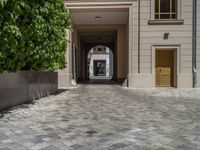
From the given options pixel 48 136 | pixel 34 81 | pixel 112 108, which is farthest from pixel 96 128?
pixel 34 81

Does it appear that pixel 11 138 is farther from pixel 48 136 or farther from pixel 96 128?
pixel 96 128

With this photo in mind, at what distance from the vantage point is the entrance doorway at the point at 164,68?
19.8m

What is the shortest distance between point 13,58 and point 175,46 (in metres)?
12.1

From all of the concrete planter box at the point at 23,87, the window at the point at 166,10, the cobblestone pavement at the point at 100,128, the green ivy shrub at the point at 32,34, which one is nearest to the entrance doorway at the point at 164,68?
the window at the point at 166,10

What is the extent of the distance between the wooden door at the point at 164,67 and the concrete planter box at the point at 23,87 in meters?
7.59

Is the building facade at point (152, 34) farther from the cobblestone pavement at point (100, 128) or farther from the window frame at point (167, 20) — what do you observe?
the cobblestone pavement at point (100, 128)

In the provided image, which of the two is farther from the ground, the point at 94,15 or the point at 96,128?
the point at 94,15

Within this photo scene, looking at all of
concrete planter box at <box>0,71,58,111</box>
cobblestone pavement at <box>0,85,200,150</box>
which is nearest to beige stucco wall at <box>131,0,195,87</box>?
concrete planter box at <box>0,71,58,111</box>

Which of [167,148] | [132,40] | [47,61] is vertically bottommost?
[167,148]

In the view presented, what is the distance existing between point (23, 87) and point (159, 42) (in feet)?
33.6

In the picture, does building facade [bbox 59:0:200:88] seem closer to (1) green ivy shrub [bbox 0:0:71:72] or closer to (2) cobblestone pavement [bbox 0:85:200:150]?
(1) green ivy shrub [bbox 0:0:71:72]

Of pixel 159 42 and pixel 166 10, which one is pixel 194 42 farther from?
pixel 166 10

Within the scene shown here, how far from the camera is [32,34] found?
9477 mm

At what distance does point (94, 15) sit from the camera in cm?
2100
